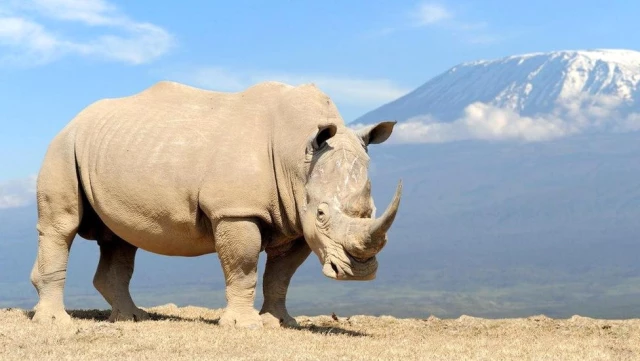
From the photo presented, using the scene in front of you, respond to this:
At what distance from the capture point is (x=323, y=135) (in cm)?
1332

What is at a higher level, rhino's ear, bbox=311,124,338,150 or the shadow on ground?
rhino's ear, bbox=311,124,338,150

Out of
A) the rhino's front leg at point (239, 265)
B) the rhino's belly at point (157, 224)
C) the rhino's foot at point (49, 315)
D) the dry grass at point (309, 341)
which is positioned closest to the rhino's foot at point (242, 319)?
the rhino's front leg at point (239, 265)

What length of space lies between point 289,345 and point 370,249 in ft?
4.69

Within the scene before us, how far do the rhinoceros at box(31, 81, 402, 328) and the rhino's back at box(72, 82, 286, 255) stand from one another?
18 mm

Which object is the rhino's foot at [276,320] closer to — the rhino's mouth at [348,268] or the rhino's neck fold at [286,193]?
the rhino's neck fold at [286,193]

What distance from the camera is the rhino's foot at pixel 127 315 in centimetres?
1565

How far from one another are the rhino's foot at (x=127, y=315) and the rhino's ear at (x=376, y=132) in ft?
14.2

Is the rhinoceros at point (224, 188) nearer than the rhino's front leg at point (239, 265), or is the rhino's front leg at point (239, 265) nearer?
the rhinoceros at point (224, 188)

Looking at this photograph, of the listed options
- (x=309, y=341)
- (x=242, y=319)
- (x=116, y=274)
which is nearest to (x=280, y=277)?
(x=242, y=319)

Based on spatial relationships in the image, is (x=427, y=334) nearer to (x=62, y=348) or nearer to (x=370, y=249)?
(x=370, y=249)

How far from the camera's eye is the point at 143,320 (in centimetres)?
1538

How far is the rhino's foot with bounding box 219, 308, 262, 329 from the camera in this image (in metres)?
13.6

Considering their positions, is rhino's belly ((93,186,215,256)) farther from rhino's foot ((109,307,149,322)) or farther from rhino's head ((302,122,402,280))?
rhino's head ((302,122,402,280))

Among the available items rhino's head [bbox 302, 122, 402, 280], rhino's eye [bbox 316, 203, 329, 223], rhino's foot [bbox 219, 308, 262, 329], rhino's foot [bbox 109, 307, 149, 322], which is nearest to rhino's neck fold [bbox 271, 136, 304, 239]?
rhino's head [bbox 302, 122, 402, 280]
